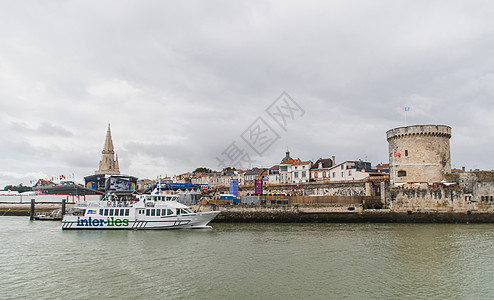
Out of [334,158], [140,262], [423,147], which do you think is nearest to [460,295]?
[140,262]

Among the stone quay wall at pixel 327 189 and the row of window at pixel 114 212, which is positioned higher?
the stone quay wall at pixel 327 189

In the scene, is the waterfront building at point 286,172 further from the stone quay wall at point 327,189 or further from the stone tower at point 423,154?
the stone tower at point 423,154

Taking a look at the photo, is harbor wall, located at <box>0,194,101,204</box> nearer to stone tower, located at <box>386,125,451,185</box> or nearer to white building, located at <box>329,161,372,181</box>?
white building, located at <box>329,161,372,181</box>

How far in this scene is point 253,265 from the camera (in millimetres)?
19328

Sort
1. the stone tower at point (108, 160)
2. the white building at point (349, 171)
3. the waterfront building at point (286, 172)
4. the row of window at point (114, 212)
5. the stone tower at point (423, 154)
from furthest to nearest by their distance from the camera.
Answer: the stone tower at point (108, 160) < the waterfront building at point (286, 172) < the white building at point (349, 171) < the stone tower at point (423, 154) < the row of window at point (114, 212)

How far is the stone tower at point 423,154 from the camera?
134ft

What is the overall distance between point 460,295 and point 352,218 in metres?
25.4

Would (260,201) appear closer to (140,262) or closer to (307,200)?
(307,200)

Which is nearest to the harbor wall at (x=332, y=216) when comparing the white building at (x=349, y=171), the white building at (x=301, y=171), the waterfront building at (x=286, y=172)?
the white building at (x=349, y=171)

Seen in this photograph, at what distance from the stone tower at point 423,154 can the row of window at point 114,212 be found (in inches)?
1197

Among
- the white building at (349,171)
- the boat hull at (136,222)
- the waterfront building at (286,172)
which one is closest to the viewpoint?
the boat hull at (136,222)

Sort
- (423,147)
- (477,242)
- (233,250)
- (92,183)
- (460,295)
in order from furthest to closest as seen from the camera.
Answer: (92,183)
(423,147)
(477,242)
(233,250)
(460,295)

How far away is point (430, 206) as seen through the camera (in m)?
38.2

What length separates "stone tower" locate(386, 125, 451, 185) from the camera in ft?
134
